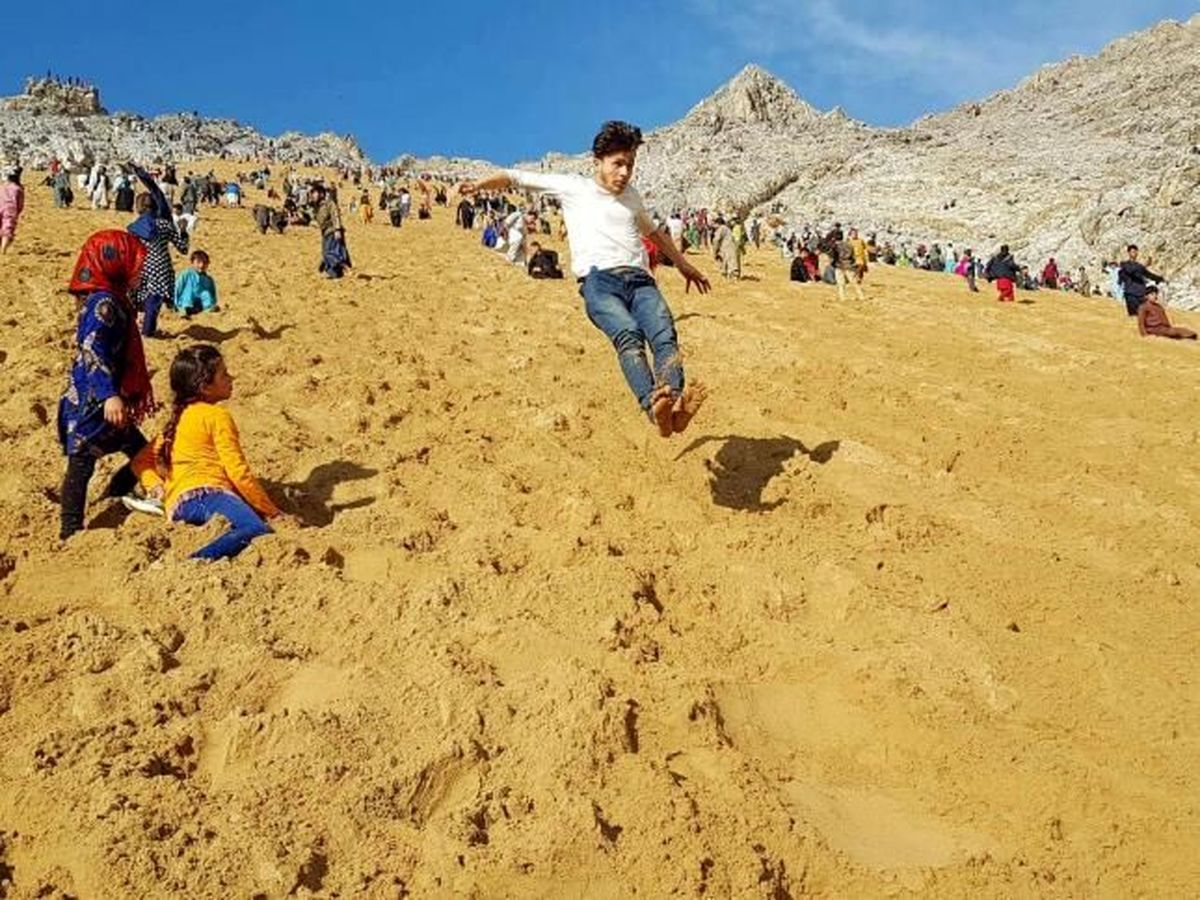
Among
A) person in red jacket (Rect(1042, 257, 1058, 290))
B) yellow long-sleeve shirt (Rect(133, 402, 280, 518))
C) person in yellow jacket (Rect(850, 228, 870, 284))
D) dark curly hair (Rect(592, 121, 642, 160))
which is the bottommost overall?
person in red jacket (Rect(1042, 257, 1058, 290))

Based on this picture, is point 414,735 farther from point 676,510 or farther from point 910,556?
point 910,556

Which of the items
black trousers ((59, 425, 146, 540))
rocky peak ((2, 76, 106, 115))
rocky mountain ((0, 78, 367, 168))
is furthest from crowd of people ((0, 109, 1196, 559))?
rocky peak ((2, 76, 106, 115))

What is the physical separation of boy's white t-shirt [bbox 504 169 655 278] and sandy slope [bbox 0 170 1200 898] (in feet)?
4.03

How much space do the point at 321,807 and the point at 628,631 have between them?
4.62 ft

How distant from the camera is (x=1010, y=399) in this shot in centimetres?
759

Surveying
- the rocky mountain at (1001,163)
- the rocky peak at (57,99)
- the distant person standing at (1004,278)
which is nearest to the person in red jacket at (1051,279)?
the rocky mountain at (1001,163)

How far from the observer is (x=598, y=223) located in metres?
5.29

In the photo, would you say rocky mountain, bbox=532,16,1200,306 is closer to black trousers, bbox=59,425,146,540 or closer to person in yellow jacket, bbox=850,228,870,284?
person in yellow jacket, bbox=850,228,870,284

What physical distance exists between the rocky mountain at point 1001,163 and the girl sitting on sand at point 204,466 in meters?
32.4

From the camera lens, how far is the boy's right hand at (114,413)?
4.65 meters

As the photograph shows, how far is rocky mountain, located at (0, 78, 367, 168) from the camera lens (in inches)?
2354

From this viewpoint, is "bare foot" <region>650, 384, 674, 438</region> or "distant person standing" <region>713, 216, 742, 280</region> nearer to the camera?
"bare foot" <region>650, 384, 674, 438</region>

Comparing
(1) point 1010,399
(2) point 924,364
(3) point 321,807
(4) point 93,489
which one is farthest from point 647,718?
(2) point 924,364

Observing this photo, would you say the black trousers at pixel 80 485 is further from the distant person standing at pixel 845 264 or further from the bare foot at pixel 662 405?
the distant person standing at pixel 845 264
